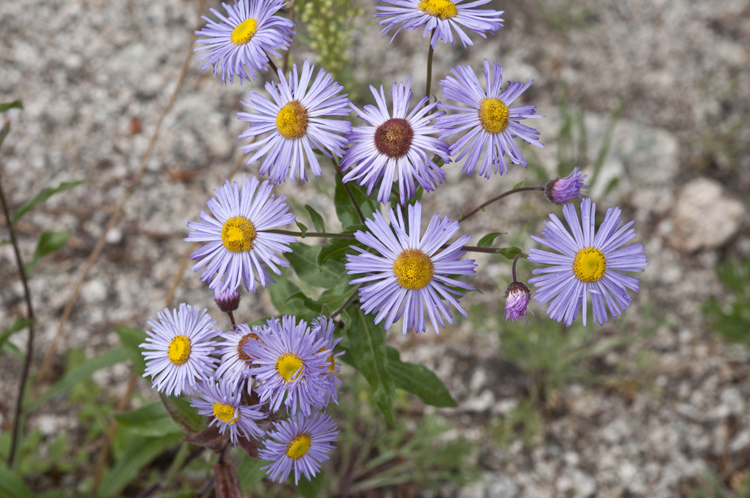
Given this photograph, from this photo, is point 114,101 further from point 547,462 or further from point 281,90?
point 547,462

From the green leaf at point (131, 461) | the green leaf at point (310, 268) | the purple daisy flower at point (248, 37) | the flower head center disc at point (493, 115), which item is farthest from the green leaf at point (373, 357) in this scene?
the green leaf at point (131, 461)

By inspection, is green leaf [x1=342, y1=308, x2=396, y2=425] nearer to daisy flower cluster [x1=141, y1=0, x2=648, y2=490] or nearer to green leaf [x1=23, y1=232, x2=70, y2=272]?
daisy flower cluster [x1=141, y1=0, x2=648, y2=490]

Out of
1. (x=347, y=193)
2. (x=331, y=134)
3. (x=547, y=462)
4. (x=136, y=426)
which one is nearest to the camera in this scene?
(x=331, y=134)

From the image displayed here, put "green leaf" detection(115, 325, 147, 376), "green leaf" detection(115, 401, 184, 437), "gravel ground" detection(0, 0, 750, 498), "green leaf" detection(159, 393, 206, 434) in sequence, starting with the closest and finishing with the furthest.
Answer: "green leaf" detection(159, 393, 206, 434), "green leaf" detection(115, 401, 184, 437), "green leaf" detection(115, 325, 147, 376), "gravel ground" detection(0, 0, 750, 498)

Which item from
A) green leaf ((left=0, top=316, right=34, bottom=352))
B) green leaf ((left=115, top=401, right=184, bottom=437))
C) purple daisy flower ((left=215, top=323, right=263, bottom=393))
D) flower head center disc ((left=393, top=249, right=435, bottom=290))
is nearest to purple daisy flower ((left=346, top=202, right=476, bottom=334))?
flower head center disc ((left=393, top=249, right=435, bottom=290))

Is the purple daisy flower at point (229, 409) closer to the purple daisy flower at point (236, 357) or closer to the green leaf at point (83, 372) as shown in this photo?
the purple daisy flower at point (236, 357)

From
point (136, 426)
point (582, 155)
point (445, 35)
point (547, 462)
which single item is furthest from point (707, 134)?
point (136, 426)

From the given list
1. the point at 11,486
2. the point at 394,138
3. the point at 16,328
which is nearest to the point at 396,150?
the point at 394,138
